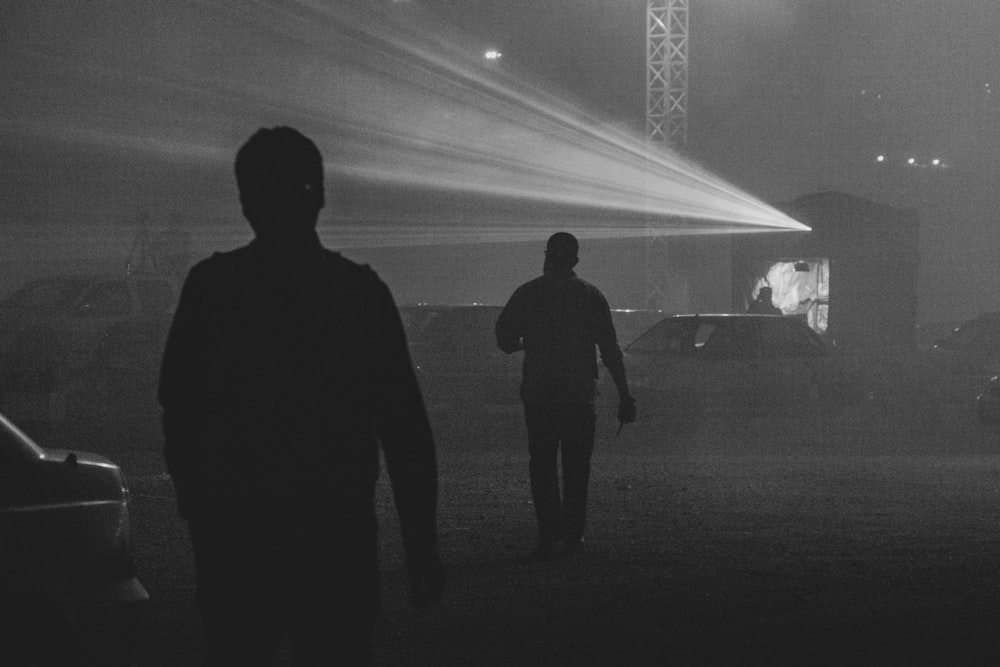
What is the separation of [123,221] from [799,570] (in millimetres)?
32758

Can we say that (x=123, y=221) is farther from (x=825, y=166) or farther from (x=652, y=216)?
(x=825, y=166)

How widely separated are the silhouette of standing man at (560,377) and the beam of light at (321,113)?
78.1ft

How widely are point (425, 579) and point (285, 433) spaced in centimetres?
46

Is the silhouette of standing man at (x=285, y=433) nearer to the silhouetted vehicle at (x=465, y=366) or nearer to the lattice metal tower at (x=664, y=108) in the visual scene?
the silhouetted vehicle at (x=465, y=366)

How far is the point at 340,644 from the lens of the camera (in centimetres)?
314

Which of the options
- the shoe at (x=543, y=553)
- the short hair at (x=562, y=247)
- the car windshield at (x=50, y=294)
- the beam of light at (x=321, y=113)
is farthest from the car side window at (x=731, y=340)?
the beam of light at (x=321, y=113)

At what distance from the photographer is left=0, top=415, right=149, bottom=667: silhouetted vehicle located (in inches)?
164

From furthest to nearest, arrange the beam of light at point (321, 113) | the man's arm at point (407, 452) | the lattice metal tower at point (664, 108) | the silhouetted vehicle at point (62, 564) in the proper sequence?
1. the beam of light at point (321, 113)
2. the lattice metal tower at point (664, 108)
3. the silhouetted vehicle at point (62, 564)
4. the man's arm at point (407, 452)

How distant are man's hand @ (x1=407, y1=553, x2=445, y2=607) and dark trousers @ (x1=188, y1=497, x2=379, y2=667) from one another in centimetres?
12

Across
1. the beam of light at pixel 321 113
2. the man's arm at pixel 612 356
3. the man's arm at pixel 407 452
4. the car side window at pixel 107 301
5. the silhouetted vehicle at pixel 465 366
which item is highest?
the beam of light at pixel 321 113

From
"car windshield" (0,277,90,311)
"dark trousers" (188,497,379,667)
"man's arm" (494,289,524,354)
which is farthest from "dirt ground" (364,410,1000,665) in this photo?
"car windshield" (0,277,90,311)

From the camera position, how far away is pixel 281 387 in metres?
3.15

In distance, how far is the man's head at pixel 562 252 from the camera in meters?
8.08

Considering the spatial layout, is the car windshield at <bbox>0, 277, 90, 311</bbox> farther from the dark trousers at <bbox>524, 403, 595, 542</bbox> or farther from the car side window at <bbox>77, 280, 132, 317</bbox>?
the dark trousers at <bbox>524, 403, 595, 542</bbox>
